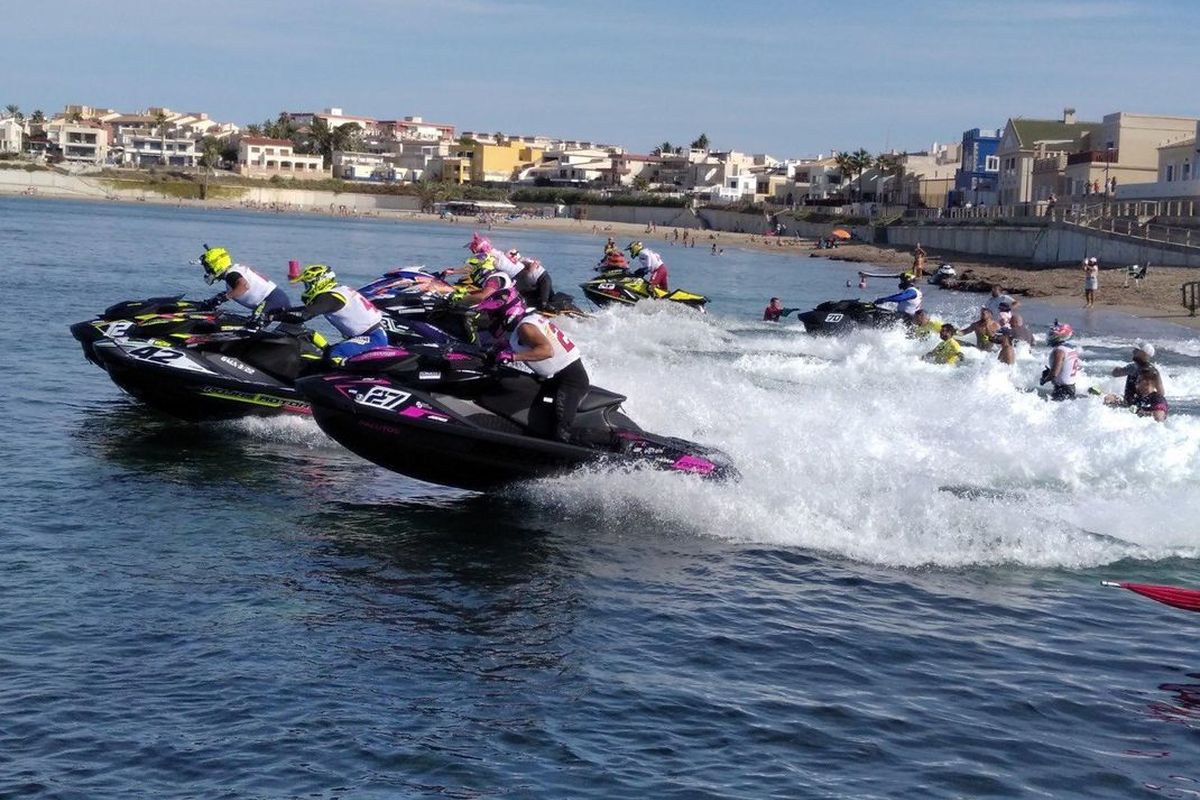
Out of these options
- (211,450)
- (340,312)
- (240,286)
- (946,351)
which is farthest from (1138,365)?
(211,450)

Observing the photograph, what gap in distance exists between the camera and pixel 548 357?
1472 centimetres

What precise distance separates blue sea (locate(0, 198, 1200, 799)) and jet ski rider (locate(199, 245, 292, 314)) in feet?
5.52

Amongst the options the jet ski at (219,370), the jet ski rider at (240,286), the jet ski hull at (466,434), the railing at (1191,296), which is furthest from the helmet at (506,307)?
the railing at (1191,296)

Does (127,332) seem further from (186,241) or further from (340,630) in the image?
(186,241)

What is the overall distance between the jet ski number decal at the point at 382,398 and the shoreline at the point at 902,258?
117 ft

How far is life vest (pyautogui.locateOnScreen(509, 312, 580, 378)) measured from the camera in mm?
14703

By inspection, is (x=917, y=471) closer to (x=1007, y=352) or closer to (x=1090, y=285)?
(x=1007, y=352)

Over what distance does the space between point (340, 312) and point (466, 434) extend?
14.2ft

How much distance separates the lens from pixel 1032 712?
34.8ft

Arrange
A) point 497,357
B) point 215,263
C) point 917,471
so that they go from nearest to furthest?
point 497,357 → point 917,471 → point 215,263

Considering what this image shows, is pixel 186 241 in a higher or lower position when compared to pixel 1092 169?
lower

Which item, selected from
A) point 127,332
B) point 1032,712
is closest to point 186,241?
point 127,332

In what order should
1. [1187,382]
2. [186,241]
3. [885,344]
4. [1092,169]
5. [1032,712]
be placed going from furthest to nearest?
1. [1092,169]
2. [186,241]
3. [885,344]
4. [1187,382]
5. [1032,712]

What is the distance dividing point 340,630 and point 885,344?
21.3m
